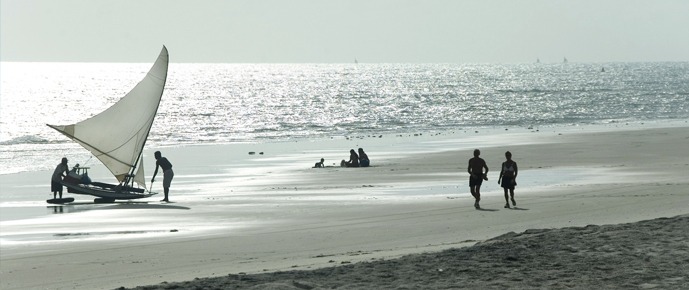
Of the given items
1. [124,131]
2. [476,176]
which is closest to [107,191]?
[124,131]

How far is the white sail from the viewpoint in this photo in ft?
98.6

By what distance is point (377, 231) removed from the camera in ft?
61.0

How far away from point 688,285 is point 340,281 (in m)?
3.79

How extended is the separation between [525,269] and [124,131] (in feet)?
66.2

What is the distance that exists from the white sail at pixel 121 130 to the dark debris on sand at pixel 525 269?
17582mm

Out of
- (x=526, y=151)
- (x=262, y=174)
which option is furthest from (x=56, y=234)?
(x=526, y=151)

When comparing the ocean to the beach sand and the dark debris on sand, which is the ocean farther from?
the dark debris on sand

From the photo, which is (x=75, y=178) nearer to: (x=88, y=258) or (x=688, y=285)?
(x=88, y=258)

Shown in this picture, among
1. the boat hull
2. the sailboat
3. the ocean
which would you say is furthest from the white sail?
the ocean

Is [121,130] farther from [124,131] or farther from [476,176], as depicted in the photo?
[476,176]

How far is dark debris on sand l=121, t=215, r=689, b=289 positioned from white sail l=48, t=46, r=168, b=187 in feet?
57.7

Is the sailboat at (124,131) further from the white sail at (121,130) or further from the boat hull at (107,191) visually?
the boat hull at (107,191)

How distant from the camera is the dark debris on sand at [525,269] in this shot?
1177 centimetres

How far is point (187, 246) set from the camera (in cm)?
1741
